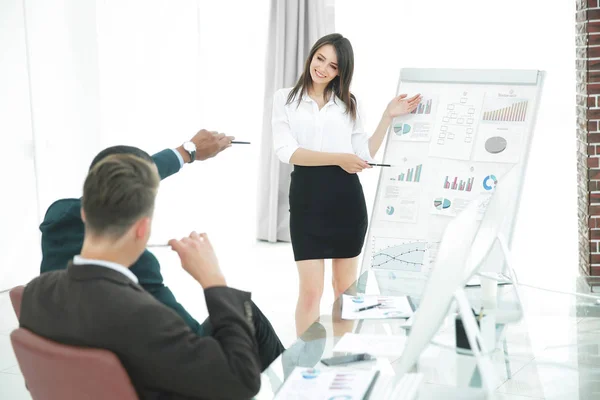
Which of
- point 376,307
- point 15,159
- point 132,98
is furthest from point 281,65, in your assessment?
point 376,307

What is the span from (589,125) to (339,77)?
1870 mm

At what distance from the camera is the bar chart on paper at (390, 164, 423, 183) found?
3133 millimetres

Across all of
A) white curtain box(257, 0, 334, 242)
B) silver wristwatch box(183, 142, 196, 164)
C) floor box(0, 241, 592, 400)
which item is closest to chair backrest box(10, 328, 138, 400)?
silver wristwatch box(183, 142, 196, 164)

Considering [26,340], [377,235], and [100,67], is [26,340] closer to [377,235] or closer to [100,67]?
[377,235]

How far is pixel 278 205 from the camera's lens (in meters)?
6.09

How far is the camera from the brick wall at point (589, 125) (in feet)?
13.7

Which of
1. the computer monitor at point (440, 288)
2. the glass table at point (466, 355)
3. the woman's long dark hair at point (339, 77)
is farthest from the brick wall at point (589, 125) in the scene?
the computer monitor at point (440, 288)

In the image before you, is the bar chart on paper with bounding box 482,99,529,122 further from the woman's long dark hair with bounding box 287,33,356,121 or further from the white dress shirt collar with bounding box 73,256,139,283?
the white dress shirt collar with bounding box 73,256,139,283

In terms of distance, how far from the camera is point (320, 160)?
2.98 m

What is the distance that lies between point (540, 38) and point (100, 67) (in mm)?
3156

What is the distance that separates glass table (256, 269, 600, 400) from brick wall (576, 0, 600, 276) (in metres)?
1.15

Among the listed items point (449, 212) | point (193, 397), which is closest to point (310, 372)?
point (193, 397)

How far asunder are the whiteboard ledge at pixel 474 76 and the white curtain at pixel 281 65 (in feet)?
8.48

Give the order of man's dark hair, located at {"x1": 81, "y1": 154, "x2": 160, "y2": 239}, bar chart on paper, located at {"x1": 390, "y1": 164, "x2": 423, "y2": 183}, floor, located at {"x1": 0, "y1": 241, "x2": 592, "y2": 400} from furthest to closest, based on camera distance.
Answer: floor, located at {"x1": 0, "y1": 241, "x2": 592, "y2": 400}, bar chart on paper, located at {"x1": 390, "y1": 164, "x2": 423, "y2": 183}, man's dark hair, located at {"x1": 81, "y1": 154, "x2": 160, "y2": 239}
